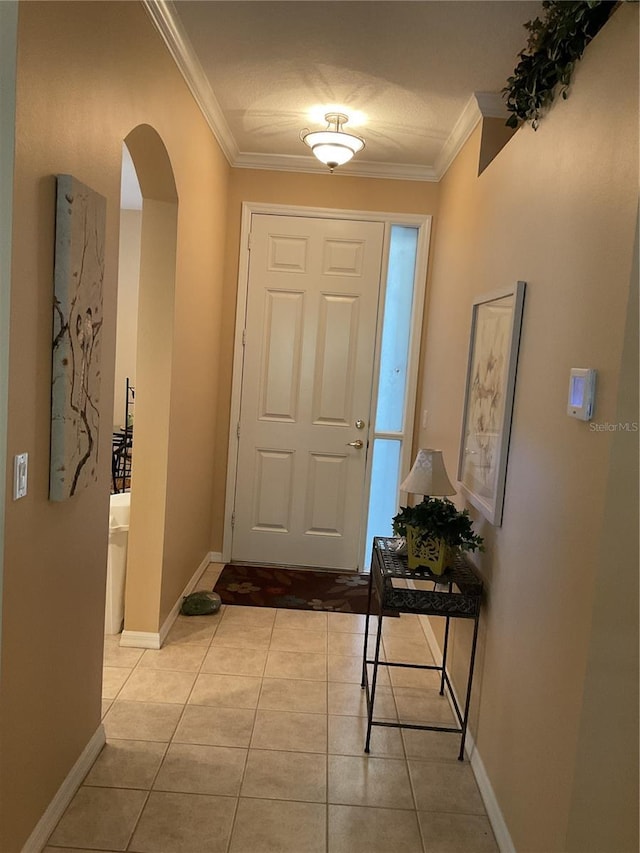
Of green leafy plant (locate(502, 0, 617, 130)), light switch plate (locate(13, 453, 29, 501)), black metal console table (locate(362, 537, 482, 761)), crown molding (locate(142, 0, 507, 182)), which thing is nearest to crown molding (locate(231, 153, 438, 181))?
crown molding (locate(142, 0, 507, 182))

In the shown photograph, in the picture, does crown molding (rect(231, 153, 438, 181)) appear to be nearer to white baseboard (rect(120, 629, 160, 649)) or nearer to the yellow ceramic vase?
the yellow ceramic vase

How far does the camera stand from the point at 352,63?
104 inches

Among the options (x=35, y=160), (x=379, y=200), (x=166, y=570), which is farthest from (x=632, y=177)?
(x=379, y=200)

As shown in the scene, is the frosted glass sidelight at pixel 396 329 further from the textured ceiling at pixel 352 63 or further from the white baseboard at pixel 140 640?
the white baseboard at pixel 140 640

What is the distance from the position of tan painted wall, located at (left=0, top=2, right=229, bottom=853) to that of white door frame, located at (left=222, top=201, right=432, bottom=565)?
136cm

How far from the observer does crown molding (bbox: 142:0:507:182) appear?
2.40 meters

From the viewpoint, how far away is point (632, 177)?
138 centimetres

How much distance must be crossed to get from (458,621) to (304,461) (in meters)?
1.75

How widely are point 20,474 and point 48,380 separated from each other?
0.27 m

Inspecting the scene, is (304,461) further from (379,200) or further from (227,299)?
(379,200)

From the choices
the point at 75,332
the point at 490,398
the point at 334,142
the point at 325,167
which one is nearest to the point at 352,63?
the point at 334,142

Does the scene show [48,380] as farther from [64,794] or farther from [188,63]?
[188,63]

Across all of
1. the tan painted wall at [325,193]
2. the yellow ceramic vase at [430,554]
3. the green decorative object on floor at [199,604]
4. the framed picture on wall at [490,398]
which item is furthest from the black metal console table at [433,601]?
the tan painted wall at [325,193]

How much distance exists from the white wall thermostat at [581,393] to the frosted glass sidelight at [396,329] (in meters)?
2.58
